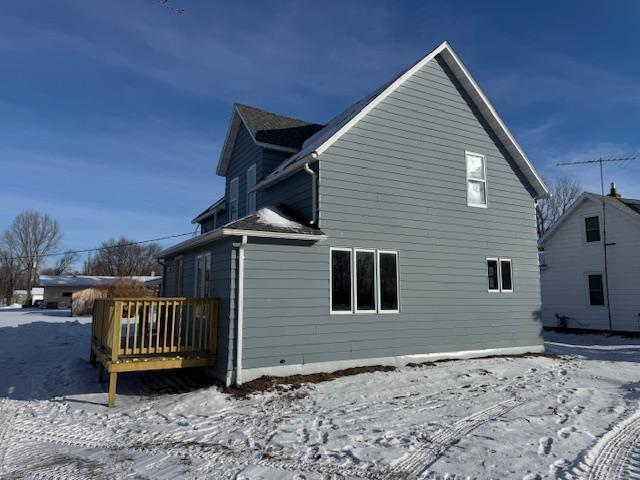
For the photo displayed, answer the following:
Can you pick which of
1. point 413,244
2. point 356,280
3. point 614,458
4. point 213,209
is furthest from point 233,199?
point 614,458

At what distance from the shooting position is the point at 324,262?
9.95 metres

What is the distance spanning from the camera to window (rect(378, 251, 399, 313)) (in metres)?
10.7

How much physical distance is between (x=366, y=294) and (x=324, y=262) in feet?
4.46

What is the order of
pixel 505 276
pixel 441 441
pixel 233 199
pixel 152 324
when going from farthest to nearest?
pixel 233 199 → pixel 505 276 → pixel 152 324 → pixel 441 441

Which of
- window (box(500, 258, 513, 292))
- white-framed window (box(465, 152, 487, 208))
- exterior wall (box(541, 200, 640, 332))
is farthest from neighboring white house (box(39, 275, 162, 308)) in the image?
window (box(500, 258, 513, 292))

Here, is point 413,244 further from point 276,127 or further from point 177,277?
point 177,277

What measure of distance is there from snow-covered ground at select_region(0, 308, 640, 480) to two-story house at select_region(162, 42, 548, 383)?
39.7 inches

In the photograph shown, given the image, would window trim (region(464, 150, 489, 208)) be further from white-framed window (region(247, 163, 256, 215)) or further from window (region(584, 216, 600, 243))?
window (region(584, 216, 600, 243))

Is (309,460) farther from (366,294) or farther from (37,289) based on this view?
(37,289)

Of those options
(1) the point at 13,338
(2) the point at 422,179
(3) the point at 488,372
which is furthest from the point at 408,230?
(1) the point at 13,338

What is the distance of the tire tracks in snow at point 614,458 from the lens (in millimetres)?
4703

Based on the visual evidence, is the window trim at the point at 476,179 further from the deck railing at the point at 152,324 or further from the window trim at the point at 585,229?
the window trim at the point at 585,229

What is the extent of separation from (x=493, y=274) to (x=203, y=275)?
25.9ft

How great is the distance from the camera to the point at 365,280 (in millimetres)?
10516
